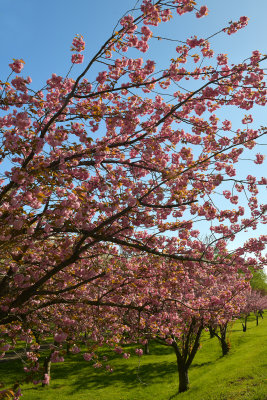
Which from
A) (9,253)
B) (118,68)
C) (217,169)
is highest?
(118,68)

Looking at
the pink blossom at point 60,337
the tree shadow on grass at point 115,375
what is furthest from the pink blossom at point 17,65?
the tree shadow on grass at point 115,375

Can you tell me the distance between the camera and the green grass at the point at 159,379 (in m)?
16.8

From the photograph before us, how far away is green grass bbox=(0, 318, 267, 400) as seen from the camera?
55.2ft

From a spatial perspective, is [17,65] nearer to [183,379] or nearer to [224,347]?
[183,379]

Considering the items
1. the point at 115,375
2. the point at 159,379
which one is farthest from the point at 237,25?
the point at 115,375

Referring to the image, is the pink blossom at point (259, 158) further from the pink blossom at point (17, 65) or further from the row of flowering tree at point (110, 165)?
the pink blossom at point (17, 65)

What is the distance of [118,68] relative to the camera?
283 inches

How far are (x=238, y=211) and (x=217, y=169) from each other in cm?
152

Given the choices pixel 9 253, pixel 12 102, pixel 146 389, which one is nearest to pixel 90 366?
pixel 146 389

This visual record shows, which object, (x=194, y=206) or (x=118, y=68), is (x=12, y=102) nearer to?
(x=118, y=68)

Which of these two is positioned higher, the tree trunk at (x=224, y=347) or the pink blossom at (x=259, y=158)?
the pink blossom at (x=259, y=158)

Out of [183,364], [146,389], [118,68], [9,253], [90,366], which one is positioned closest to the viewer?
[118,68]

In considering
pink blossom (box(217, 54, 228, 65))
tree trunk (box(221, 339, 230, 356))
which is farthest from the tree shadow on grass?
pink blossom (box(217, 54, 228, 65))

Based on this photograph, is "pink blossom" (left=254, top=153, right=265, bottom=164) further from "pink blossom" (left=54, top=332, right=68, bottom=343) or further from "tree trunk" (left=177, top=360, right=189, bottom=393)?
"tree trunk" (left=177, top=360, right=189, bottom=393)
